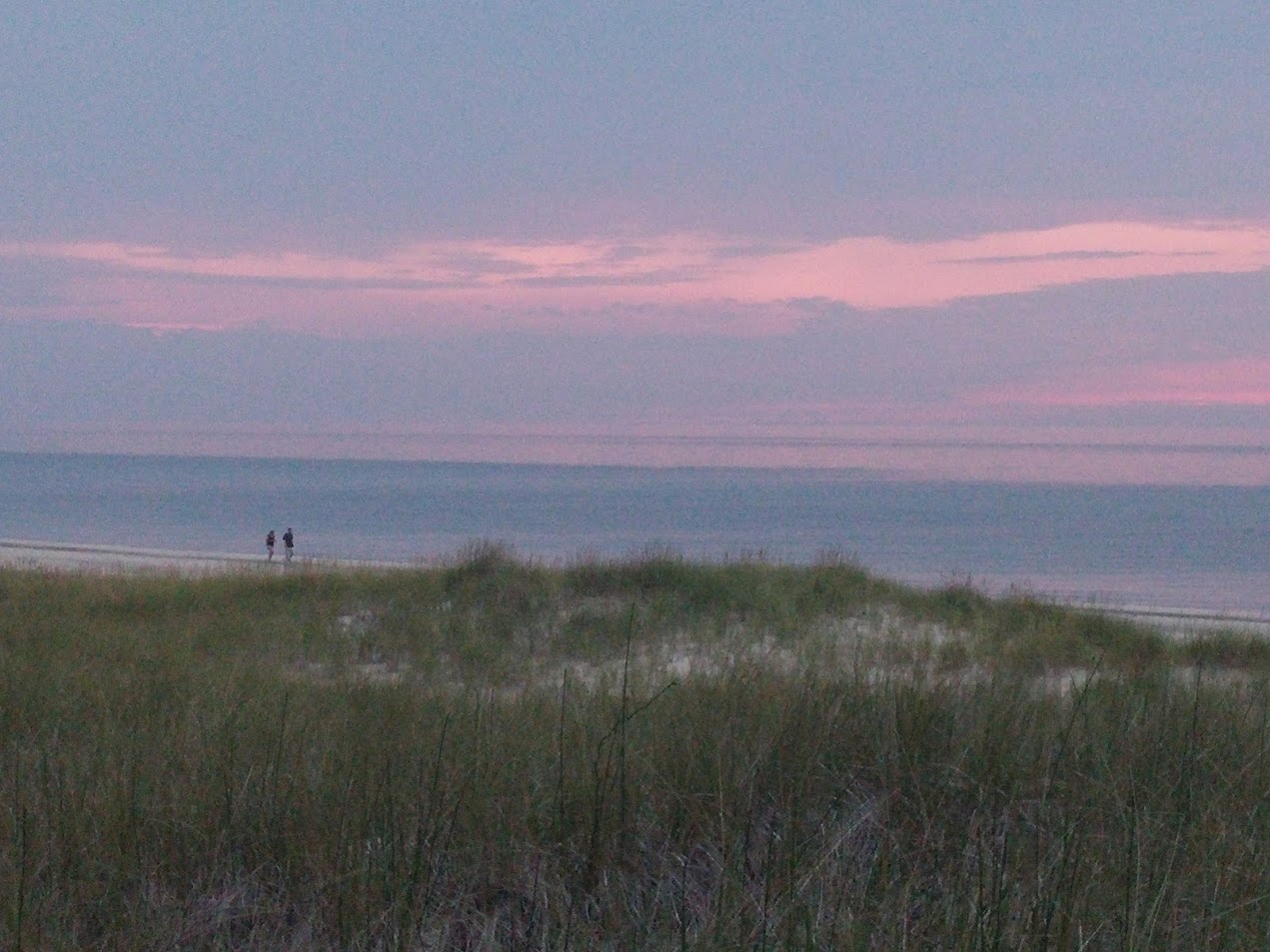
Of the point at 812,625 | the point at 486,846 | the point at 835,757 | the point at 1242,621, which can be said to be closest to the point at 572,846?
the point at 486,846

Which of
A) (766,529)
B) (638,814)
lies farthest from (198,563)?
(766,529)

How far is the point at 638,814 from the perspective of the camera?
4.38m

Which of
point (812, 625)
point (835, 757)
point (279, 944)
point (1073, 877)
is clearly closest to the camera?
point (1073, 877)

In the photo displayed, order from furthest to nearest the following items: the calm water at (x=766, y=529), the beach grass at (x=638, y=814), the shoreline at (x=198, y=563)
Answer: the calm water at (x=766, y=529) < the shoreline at (x=198, y=563) < the beach grass at (x=638, y=814)

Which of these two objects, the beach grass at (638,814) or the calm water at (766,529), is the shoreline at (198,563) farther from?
the beach grass at (638,814)

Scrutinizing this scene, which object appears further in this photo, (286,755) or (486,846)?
(286,755)

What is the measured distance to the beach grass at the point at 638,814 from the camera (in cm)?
354

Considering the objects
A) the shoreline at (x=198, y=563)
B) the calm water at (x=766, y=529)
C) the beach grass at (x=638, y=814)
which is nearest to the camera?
the beach grass at (x=638, y=814)

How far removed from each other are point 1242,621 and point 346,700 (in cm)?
1492

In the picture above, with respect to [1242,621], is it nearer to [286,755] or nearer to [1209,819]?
[1209,819]

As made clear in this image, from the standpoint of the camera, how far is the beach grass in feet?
11.6

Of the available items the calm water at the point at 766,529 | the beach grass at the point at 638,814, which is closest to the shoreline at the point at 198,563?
the calm water at the point at 766,529

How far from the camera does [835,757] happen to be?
4938 millimetres

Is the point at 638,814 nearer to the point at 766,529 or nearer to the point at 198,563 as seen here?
the point at 198,563
